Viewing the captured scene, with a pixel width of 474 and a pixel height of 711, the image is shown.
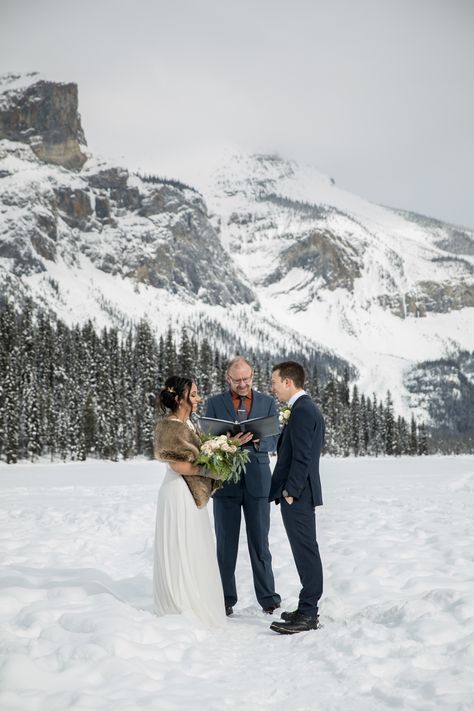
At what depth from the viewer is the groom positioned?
739 cm

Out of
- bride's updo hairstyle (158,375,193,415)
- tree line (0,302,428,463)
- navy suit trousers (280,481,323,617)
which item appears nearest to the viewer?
navy suit trousers (280,481,323,617)

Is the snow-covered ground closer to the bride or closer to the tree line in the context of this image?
the bride

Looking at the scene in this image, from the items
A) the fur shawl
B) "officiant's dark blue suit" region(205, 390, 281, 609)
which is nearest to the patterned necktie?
"officiant's dark blue suit" region(205, 390, 281, 609)

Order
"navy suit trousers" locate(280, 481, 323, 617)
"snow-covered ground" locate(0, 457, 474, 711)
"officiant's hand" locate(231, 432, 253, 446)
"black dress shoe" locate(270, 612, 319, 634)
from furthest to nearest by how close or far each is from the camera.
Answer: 1. "officiant's hand" locate(231, 432, 253, 446)
2. "navy suit trousers" locate(280, 481, 323, 617)
3. "black dress shoe" locate(270, 612, 319, 634)
4. "snow-covered ground" locate(0, 457, 474, 711)

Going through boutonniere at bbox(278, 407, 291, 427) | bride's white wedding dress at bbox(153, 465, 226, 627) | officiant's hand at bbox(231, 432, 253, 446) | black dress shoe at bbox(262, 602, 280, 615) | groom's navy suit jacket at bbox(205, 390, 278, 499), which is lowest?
black dress shoe at bbox(262, 602, 280, 615)

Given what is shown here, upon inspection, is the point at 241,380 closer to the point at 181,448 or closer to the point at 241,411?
the point at 241,411

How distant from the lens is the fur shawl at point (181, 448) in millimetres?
7512

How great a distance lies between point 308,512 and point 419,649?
2021mm

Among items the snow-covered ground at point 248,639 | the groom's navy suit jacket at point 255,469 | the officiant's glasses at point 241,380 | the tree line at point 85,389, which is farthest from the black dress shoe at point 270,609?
the tree line at point 85,389

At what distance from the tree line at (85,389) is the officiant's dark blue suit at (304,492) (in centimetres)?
6165

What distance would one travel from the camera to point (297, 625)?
23.6ft

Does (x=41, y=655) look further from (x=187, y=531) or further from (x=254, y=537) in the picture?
(x=254, y=537)

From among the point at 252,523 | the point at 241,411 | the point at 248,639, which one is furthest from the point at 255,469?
the point at 248,639

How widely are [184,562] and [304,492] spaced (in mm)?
1737
